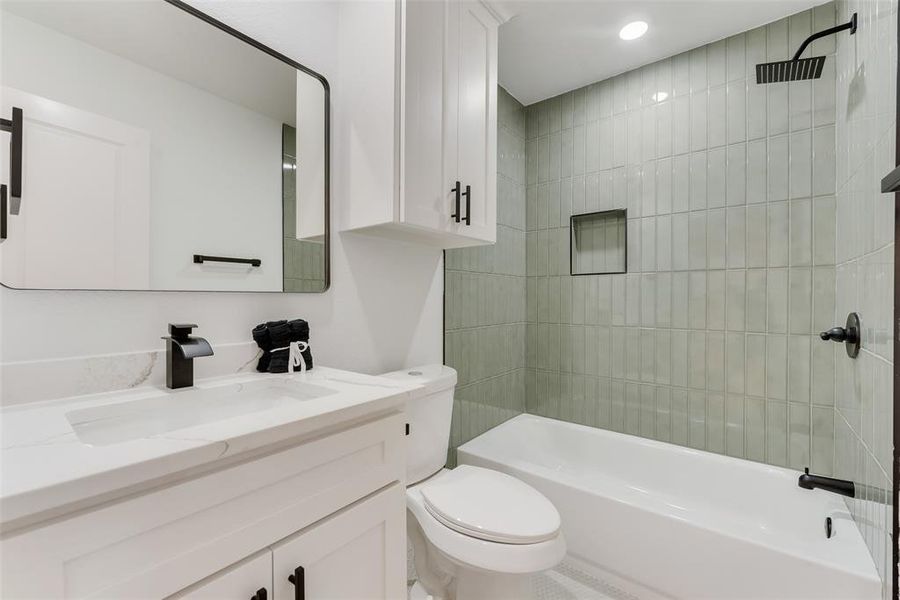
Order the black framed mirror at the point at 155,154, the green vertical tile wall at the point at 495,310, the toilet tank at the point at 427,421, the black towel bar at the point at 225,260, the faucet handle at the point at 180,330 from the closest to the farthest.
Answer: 1. the black framed mirror at the point at 155,154
2. the faucet handle at the point at 180,330
3. the black towel bar at the point at 225,260
4. the toilet tank at the point at 427,421
5. the green vertical tile wall at the point at 495,310

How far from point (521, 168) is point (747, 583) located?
2216 mm

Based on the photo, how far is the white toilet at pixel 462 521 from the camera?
3.63ft

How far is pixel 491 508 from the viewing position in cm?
123

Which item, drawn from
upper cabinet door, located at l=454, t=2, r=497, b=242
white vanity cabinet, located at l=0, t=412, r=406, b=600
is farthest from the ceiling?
white vanity cabinet, located at l=0, t=412, r=406, b=600

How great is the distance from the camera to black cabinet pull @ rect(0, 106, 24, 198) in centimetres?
78

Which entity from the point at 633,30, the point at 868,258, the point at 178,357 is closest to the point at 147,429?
the point at 178,357

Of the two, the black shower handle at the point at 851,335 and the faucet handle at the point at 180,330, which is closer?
the faucet handle at the point at 180,330

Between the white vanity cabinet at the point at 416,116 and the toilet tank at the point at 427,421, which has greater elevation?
the white vanity cabinet at the point at 416,116

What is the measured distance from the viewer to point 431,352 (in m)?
1.82

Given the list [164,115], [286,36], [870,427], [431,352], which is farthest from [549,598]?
[286,36]

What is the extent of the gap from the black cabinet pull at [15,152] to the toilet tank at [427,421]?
1.01m

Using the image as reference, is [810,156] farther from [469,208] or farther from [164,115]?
[164,115]

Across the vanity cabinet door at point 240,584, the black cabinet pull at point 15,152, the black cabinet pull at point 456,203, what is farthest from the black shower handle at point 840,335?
the black cabinet pull at point 15,152

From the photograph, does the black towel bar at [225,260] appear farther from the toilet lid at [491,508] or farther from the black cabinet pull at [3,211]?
the toilet lid at [491,508]
